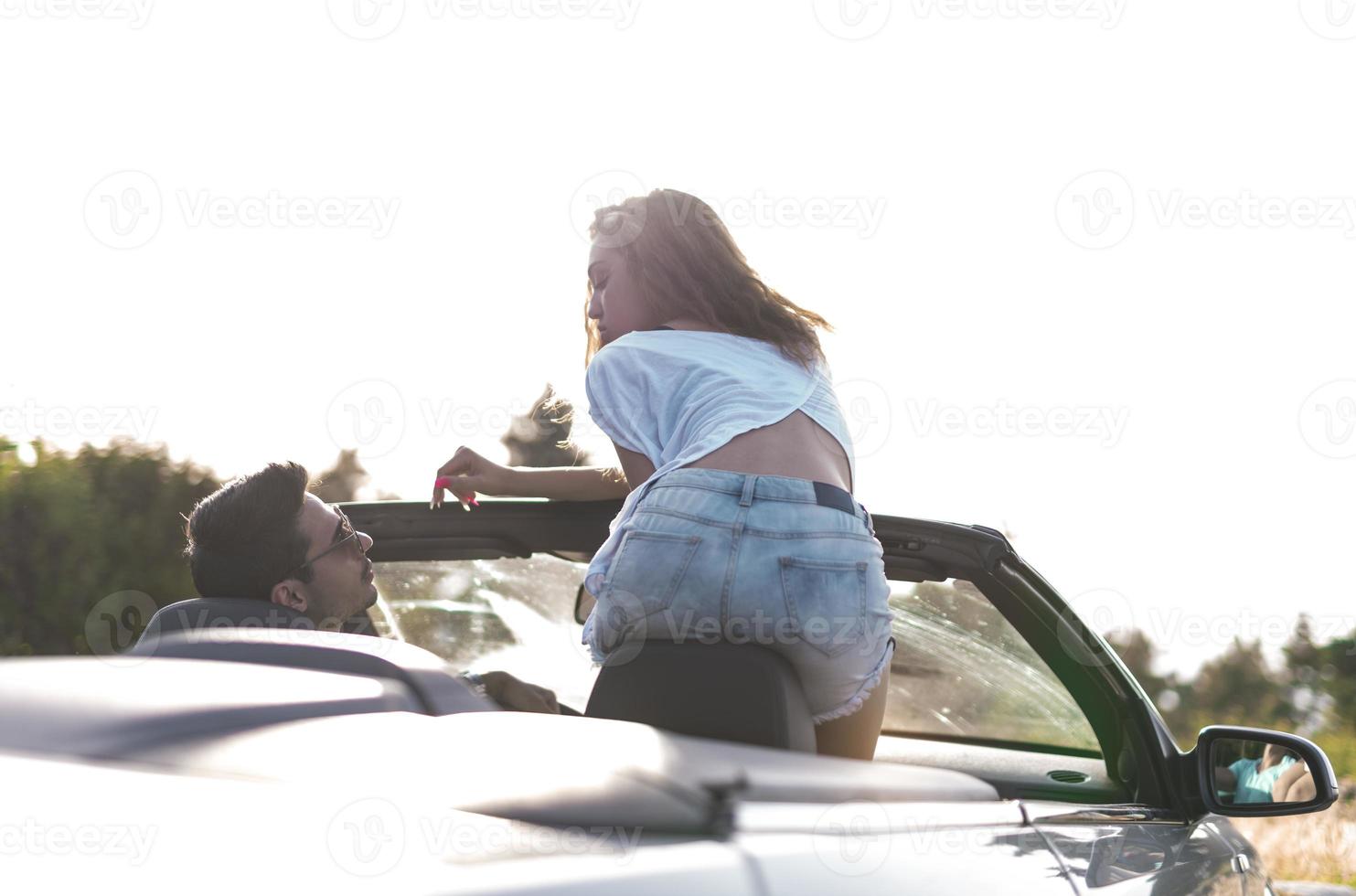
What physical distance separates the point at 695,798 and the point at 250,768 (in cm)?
42

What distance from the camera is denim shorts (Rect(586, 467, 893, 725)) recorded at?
2.19m

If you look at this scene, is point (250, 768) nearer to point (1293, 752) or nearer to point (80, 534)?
point (1293, 752)

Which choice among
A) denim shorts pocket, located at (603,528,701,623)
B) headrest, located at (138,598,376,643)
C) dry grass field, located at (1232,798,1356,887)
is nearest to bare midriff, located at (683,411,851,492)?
denim shorts pocket, located at (603,528,701,623)

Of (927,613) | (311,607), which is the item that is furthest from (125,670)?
(927,613)

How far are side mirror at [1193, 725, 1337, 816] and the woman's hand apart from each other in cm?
182

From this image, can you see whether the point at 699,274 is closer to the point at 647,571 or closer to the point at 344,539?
the point at 647,571

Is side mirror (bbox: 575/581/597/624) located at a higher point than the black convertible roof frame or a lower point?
lower

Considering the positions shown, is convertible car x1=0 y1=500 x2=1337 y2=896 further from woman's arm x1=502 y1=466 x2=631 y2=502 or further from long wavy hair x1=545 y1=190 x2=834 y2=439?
woman's arm x1=502 y1=466 x2=631 y2=502

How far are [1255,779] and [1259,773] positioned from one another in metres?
0.02

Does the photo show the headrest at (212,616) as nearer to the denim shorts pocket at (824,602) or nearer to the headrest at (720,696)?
the headrest at (720,696)

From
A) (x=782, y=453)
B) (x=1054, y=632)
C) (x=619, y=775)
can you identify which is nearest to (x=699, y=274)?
(x=782, y=453)

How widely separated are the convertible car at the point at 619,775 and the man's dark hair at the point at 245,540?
56 cm

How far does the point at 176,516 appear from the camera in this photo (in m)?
7.50

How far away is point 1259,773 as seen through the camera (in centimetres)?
254
